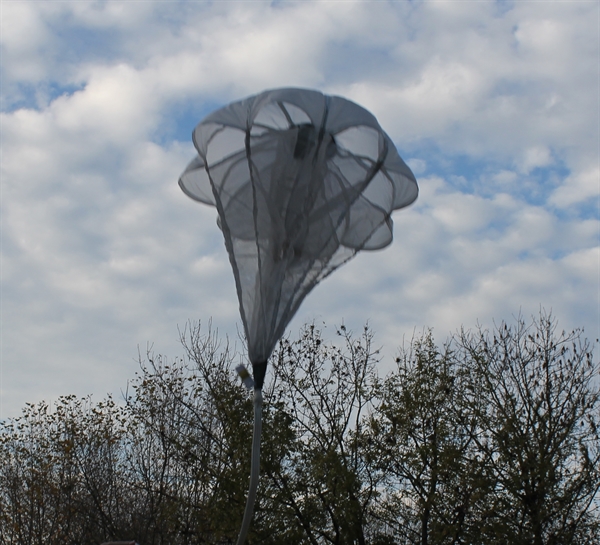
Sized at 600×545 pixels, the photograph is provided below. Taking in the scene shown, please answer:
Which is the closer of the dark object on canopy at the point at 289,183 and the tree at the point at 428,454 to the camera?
the dark object on canopy at the point at 289,183

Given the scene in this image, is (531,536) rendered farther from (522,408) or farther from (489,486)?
(522,408)

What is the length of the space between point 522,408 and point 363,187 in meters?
11.1

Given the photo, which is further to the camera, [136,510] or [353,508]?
[136,510]

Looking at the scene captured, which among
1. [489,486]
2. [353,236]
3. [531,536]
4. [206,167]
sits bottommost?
[531,536]

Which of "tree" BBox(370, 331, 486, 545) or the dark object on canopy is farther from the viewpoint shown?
"tree" BBox(370, 331, 486, 545)

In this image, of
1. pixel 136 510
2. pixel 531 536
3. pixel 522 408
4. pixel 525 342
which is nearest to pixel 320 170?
pixel 531 536

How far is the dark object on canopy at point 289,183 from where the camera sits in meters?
4.07

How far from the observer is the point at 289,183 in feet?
13.8

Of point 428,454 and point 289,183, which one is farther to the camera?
point 428,454

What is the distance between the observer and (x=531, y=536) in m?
12.0

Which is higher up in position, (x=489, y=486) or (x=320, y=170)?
(x=320, y=170)

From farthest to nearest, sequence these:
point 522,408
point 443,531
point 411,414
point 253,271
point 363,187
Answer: point 522,408
point 411,414
point 443,531
point 363,187
point 253,271

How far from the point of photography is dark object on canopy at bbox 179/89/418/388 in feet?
13.4

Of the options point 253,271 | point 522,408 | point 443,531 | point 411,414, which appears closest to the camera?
point 253,271
